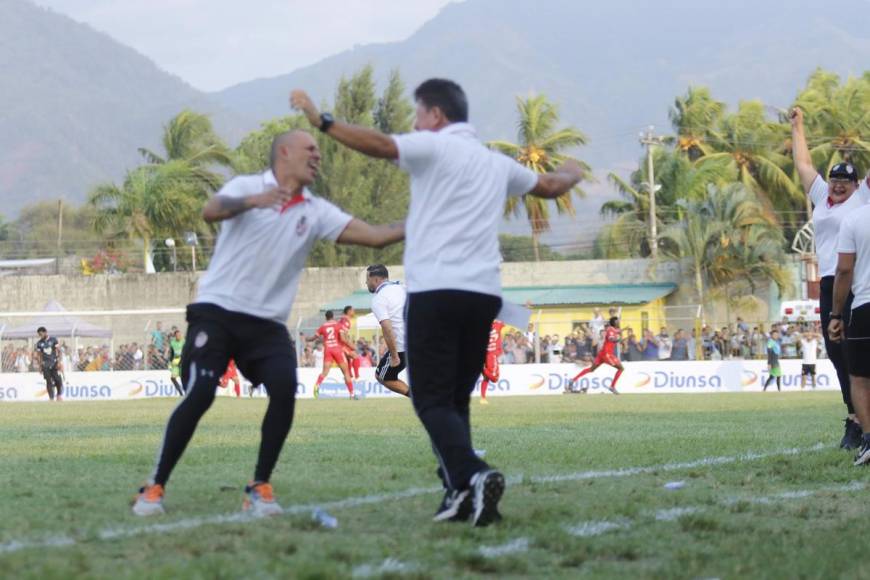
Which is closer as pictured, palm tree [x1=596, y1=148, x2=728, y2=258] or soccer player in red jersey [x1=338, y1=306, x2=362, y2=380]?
soccer player in red jersey [x1=338, y1=306, x2=362, y2=380]

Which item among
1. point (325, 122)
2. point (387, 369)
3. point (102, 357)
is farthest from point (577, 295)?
point (325, 122)

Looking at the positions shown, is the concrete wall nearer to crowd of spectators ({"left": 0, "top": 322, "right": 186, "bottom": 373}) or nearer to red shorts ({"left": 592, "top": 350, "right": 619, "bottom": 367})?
crowd of spectators ({"left": 0, "top": 322, "right": 186, "bottom": 373})

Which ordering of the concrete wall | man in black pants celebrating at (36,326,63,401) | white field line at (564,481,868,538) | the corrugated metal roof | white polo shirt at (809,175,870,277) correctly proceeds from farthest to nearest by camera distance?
the concrete wall, the corrugated metal roof, man in black pants celebrating at (36,326,63,401), white polo shirt at (809,175,870,277), white field line at (564,481,868,538)

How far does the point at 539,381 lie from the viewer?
122 ft

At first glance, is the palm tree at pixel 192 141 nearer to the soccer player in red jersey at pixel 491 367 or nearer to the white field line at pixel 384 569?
the soccer player in red jersey at pixel 491 367

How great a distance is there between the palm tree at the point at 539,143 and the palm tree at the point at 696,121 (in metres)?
5.47

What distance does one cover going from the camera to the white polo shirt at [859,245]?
9391mm

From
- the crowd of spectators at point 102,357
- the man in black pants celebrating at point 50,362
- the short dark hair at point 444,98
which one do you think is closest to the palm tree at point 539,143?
the crowd of spectators at point 102,357

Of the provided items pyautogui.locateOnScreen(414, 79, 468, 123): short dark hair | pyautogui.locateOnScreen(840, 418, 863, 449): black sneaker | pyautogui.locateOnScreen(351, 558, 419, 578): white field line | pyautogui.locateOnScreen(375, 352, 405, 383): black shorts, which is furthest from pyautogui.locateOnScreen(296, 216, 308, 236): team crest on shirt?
pyautogui.locateOnScreen(375, 352, 405, 383): black shorts

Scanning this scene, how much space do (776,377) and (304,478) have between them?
1168 inches

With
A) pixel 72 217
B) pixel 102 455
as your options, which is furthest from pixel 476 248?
pixel 72 217

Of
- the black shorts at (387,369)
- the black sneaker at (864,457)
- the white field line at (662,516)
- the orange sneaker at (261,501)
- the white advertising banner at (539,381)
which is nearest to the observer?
the white field line at (662,516)

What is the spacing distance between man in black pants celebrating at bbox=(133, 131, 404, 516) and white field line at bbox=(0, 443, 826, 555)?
0.30 meters

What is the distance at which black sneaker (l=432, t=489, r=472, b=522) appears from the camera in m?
6.43
